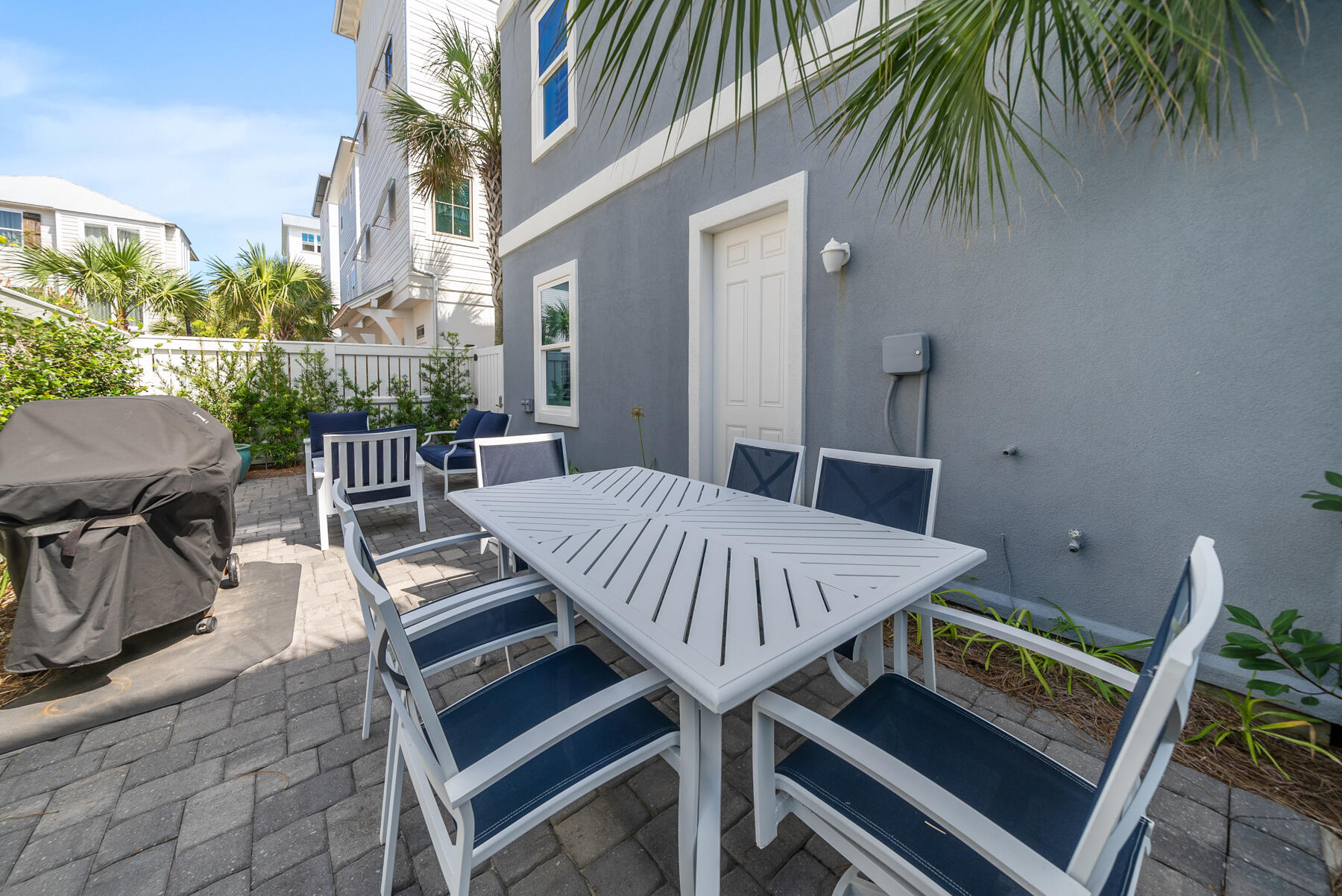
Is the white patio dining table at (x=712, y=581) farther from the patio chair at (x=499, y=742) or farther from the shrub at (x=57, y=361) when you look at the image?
the shrub at (x=57, y=361)

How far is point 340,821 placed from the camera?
1.54m

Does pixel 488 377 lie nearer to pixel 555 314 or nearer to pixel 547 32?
pixel 555 314

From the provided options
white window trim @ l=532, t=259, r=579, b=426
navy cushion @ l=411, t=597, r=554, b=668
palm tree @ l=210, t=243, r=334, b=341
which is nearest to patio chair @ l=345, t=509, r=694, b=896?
navy cushion @ l=411, t=597, r=554, b=668

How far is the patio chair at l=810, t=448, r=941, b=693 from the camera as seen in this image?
1804 mm

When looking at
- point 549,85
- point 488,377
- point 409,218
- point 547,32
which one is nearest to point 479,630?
point 549,85

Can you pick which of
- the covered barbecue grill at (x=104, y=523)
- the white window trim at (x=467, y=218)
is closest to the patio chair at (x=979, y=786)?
the covered barbecue grill at (x=104, y=523)

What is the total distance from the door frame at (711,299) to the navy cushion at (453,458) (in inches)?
103

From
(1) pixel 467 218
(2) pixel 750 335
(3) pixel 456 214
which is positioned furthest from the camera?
(1) pixel 467 218

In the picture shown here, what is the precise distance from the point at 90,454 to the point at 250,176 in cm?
3238

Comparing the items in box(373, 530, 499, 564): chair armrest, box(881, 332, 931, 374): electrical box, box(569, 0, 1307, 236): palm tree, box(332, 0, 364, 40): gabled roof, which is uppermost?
box(332, 0, 364, 40): gabled roof

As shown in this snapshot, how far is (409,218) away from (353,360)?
9.96 feet

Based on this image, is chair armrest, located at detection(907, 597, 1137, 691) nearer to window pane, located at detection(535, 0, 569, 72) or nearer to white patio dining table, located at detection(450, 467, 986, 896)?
white patio dining table, located at detection(450, 467, 986, 896)

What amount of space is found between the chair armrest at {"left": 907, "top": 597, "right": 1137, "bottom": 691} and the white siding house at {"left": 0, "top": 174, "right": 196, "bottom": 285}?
22885mm

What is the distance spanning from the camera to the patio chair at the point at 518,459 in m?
2.92
